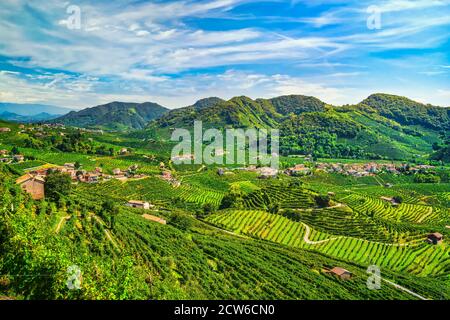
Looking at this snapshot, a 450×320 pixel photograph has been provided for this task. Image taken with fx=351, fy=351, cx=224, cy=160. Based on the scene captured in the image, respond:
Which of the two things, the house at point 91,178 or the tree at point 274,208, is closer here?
the tree at point 274,208

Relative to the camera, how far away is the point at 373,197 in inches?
2635

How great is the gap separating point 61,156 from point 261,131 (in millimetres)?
112118

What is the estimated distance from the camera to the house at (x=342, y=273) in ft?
95.1

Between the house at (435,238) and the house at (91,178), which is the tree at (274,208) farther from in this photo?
the house at (91,178)

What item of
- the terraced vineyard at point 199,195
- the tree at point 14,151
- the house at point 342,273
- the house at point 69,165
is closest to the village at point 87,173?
the house at point 69,165

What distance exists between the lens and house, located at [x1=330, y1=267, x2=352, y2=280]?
28981 mm

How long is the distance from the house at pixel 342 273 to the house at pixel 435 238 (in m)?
18.1

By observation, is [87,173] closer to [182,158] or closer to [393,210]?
[182,158]

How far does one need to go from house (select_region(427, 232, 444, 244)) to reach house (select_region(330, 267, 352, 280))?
714 inches

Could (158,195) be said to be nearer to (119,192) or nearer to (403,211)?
(119,192)

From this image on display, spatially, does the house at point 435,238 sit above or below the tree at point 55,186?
below

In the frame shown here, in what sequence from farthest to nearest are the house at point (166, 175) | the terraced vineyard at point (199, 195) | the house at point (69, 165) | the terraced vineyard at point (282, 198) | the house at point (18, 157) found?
the house at point (166, 175)
the house at point (69, 165)
the house at point (18, 157)
the terraced vineyard at point (199, 195)
the terraced vineyard at point (282, 198)

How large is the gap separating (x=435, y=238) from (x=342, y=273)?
1938cm

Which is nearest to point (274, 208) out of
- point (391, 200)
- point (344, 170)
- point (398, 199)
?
point (391, 200)
